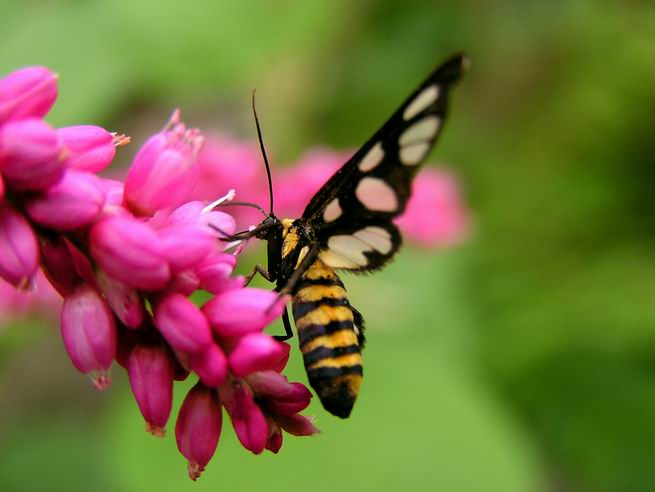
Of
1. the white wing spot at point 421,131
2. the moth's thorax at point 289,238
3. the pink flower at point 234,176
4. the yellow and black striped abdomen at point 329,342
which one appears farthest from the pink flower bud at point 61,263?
the pink flower at point 234,176

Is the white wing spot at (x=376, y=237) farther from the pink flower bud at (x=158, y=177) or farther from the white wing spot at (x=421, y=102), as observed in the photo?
the pink flower bud at (x=158, y=177)

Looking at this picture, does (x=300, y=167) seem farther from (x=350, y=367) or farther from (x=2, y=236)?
(x=2, y=236)

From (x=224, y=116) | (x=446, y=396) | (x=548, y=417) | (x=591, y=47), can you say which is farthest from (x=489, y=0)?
(x=446, y=396)

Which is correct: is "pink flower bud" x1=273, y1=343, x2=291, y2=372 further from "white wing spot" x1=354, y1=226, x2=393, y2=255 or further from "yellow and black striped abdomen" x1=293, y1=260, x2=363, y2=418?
"white wing spot" x1=354, y1=226, x2=393, y2=255

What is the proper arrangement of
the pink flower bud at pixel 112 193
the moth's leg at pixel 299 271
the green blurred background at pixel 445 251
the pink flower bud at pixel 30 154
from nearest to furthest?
the pink flower bud at pixel 30 154
the pink flower bud at pixel 112 193
the moth's leg at pixel 299 271
the green blurred background at pixel 445 251

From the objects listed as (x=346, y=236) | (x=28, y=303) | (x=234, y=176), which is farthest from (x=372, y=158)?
(x=28, y=303)

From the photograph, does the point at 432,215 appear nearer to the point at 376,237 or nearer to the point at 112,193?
the point at 376,237

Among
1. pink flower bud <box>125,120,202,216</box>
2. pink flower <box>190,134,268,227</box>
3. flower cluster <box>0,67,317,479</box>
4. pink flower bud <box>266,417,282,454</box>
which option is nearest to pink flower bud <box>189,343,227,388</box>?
flower cluster <box>0,67,317,479</box>
